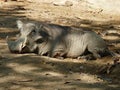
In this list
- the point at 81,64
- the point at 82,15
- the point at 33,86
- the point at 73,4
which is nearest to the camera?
the point at 33,86

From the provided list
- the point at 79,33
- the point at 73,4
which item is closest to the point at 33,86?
the point at 79,33

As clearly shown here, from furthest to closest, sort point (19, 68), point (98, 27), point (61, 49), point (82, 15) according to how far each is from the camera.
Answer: point (82, 15)
point (98, 27)
point (61, 49)
point (19, 68)

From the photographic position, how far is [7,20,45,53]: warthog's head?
7691 mm

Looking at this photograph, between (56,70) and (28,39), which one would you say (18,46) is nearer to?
(28,39)

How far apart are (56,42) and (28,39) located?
1.77 ft

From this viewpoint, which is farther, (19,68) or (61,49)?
(61,49)

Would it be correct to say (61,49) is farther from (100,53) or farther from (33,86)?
(33,86)

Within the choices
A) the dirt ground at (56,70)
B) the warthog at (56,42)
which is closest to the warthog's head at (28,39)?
the warthog at (56,42)

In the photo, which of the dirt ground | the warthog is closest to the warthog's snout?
the warthog

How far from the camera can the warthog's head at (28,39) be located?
7.69m

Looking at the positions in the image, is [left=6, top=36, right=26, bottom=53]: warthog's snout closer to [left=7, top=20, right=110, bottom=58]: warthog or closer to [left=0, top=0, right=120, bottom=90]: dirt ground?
[left=7, top=20, right=110, bottom=58]: warthog

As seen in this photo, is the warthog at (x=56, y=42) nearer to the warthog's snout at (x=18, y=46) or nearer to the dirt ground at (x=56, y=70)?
the warthog's snout at (x=18, y=46)

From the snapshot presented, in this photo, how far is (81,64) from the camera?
291 inches

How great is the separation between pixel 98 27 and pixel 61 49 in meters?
3.21
